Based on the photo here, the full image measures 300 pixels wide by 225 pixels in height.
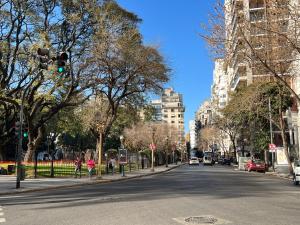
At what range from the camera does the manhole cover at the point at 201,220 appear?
1047 cm

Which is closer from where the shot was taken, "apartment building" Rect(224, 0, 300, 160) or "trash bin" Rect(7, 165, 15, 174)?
"apartment building" Rect(224, 0, 300, 160)

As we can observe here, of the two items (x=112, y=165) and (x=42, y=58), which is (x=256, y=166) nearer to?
(x=112, y=165)

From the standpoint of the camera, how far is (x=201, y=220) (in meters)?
10.8

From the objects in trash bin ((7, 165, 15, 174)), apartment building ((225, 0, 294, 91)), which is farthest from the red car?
trash bin ((7, 165, 15, 174))

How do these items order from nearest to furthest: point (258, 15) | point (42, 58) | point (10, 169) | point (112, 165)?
Answer: point (42, 58) < point (258, 15) < point (10, 169) < point (112, 165)

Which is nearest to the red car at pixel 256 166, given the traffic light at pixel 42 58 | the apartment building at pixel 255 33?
the apartment building at pixel 255 33

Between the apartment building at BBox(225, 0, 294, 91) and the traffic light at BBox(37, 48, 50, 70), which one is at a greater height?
the apartment building at BBox(225, 0, 294, 91)

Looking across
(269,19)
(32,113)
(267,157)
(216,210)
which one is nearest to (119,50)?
(32,113)

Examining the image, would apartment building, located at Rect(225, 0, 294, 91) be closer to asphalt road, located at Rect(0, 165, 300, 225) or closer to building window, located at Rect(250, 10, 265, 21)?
building window, located at Rect(250, 10, 265, 21)

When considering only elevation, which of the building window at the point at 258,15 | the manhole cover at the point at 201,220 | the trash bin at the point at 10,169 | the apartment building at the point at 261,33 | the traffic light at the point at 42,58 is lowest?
the manhole cover at the point at 201,220

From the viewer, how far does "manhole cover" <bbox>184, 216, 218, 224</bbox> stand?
34.3ft

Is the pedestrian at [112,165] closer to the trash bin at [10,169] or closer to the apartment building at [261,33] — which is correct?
the trash bin at [10,169]

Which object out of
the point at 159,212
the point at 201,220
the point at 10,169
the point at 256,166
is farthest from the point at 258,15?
the point at 256,166

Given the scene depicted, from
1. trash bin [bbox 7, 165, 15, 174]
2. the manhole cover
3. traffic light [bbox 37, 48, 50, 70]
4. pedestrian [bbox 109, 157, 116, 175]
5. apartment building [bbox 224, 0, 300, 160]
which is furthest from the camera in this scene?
pedestrian [bbox 109, 157, 116, 175]
